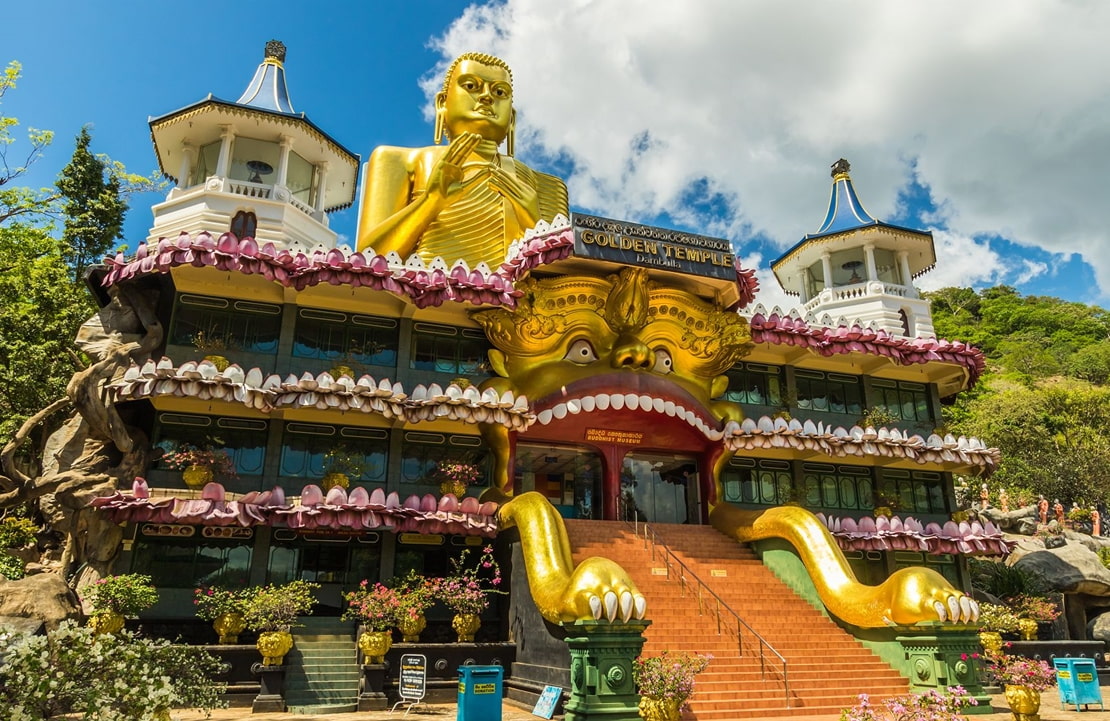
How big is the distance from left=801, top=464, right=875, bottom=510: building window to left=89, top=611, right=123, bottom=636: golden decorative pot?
1863 centimetres

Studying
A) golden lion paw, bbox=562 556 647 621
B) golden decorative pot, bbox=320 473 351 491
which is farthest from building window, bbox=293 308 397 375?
golden lion paw, bbox=562 556 647 621

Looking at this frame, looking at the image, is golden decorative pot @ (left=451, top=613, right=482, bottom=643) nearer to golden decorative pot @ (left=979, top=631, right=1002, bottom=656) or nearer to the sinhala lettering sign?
the sinhala lettering sign

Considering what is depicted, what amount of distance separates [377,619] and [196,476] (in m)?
5.87

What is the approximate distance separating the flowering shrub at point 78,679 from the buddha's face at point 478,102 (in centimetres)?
2242

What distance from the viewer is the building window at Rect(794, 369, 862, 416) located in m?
24.7

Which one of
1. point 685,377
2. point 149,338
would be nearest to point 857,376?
point 685,377

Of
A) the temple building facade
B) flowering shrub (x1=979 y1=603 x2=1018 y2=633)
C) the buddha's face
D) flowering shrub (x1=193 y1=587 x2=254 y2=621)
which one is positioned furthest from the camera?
the buddha's face

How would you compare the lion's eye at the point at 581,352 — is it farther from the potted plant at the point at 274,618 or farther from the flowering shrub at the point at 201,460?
the potted plant at the point at 274,618

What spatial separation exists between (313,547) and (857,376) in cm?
1801

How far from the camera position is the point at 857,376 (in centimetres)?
2552

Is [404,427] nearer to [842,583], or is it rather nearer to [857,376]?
[842,583]

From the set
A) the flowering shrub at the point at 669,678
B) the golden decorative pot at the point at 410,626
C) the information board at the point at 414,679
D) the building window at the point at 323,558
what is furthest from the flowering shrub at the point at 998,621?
the building window at the point at 323,558

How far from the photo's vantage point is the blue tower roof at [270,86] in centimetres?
2783

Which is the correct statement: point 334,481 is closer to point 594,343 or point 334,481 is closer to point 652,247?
point 594,343
